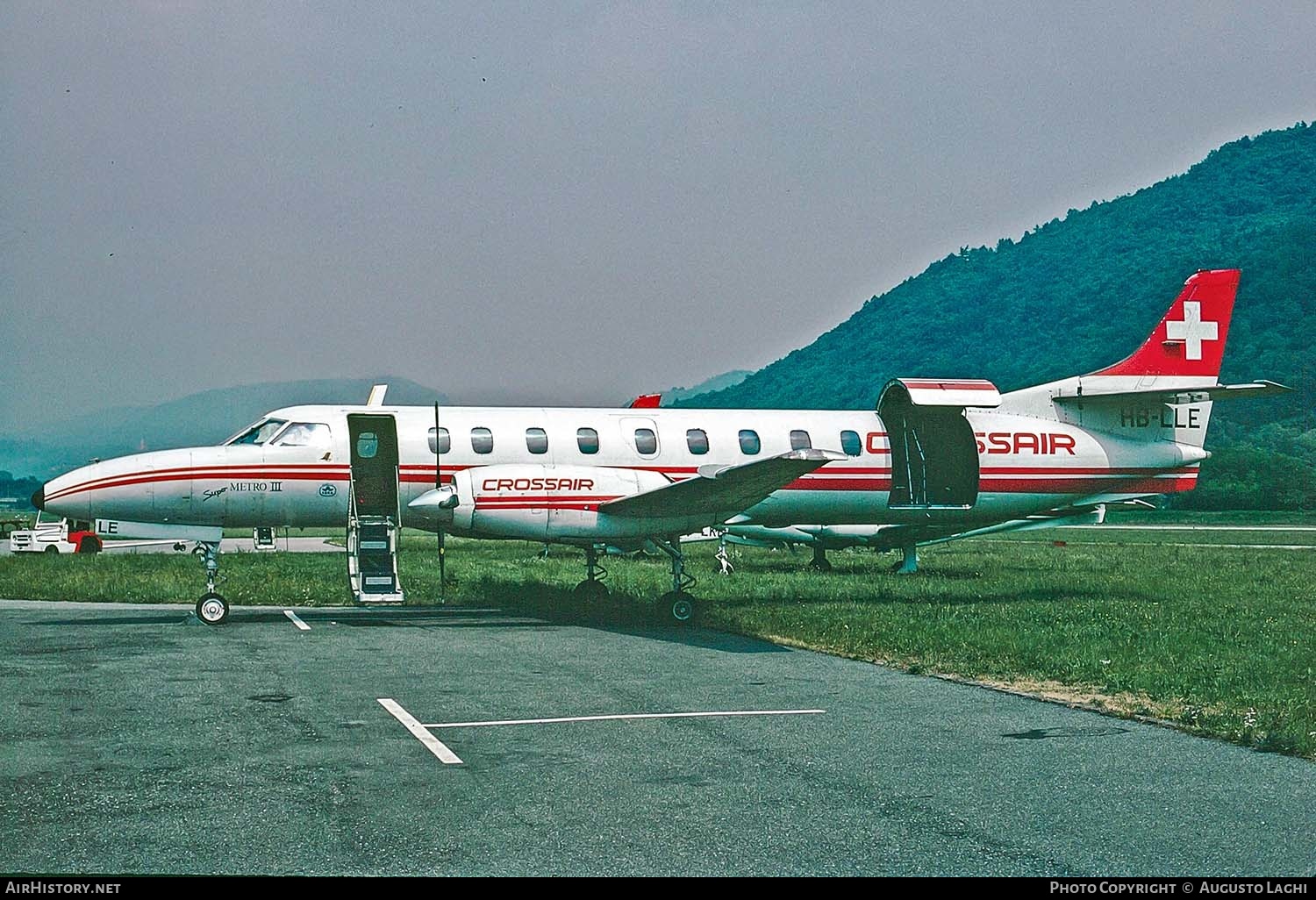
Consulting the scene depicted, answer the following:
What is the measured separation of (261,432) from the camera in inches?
806

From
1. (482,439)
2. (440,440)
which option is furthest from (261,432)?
(482,439)

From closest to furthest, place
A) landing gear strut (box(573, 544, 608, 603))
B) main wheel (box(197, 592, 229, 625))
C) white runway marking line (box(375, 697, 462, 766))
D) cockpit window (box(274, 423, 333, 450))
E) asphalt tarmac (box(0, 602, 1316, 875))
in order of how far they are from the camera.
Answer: asphalt tarmac (box(0, 602, 1316, 875))
white runway marking line (box(375, 697, 462, 766))
main wheel (box(197, 592, 229, 625))
cockpit window (box(274, 423, 333, 450))
landing gear strut (box(573, 544, 608, 603))

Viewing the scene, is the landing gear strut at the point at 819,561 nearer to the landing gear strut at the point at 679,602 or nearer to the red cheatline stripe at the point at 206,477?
the landing gear strut at the point at 679,602

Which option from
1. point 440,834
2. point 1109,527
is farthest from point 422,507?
point 1109,527

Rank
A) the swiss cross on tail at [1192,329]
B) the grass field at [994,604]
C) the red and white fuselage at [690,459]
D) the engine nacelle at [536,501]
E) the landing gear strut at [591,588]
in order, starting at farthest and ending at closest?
the swiss cross on tail at [1192,329] < the landing gear strut at [591,588] < the red and white fuselage at [690,459] < the engine nacelle at [536,501] < the grass field at [994,604]

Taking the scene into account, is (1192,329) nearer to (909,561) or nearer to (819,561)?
(909,561)

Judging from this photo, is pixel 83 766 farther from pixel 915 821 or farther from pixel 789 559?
pixel 789 559

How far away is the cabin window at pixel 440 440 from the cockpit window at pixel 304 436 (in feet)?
5.28

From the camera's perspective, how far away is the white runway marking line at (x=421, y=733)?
30.3 ft


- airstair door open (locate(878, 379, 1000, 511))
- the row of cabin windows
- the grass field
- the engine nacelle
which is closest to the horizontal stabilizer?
airstair door open (locate(878, 379, 1000, 511))

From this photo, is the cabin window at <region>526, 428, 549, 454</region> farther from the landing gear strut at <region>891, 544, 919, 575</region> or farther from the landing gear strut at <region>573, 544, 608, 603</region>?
the landing gear strut at <region>891, 544, 919, 575</region>

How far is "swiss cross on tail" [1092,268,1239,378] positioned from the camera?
82.9ft

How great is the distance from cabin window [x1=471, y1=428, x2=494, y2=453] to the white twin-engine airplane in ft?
0.11

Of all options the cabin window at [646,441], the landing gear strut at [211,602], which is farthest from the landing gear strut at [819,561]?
the landing gear strut at [211,602]
